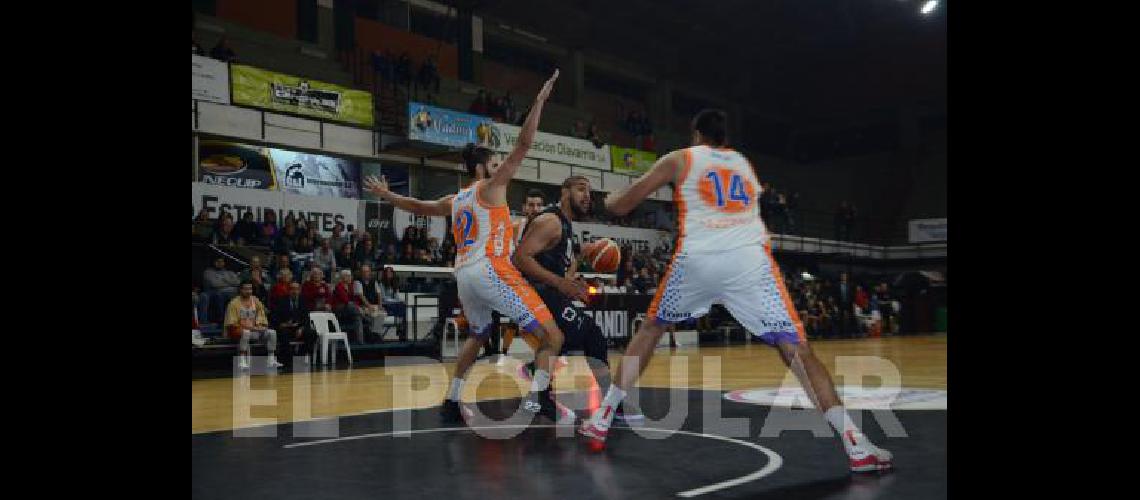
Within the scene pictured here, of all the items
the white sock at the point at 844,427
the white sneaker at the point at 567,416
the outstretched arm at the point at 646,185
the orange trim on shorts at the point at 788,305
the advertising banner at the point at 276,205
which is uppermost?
the advertising banner at the point at 276,205

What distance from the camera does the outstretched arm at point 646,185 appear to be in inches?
165

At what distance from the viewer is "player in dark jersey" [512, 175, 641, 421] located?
5.54m

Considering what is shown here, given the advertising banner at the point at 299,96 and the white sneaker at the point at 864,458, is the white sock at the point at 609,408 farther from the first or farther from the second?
the advertising banner at the point at 299,96

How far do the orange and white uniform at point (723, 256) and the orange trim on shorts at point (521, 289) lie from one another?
49.1 inches

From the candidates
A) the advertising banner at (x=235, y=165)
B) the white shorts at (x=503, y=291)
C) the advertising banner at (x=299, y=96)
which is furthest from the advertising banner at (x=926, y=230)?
the white shorts at (x=503, y=291)

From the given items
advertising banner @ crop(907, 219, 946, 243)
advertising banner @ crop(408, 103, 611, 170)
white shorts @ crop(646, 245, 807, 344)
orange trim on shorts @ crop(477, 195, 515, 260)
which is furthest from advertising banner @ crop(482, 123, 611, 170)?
advertising banner @ crop(907, 219, 946, 243)

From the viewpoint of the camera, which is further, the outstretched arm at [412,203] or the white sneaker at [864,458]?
the outstretched arm at [412,203]

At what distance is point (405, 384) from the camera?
9.09 metres

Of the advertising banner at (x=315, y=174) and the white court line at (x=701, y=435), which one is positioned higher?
the advertising banner at (x=315, y=174)

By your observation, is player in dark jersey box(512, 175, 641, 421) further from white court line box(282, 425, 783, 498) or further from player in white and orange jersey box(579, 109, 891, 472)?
player in white and orange jersey box(579, 109, 891, 472)

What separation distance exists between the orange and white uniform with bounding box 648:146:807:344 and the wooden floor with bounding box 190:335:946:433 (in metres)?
3.10

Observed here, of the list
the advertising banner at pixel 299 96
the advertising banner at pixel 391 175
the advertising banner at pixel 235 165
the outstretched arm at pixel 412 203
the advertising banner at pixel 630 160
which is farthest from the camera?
the advertising banner at pixel 630 160
